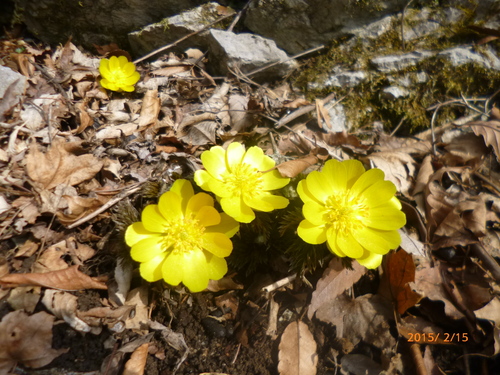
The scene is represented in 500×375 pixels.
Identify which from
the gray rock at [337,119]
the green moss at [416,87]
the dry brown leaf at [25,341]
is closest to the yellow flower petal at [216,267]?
the dry brown leaf at [25,341]

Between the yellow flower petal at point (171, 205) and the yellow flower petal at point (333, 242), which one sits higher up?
the yellow flower petal at point (171, 205)

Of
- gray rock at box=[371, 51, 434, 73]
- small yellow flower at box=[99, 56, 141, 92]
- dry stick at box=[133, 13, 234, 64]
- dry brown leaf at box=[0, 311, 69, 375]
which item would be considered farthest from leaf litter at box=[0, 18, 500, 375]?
dry stick at box=[133, 13, 234, 64]

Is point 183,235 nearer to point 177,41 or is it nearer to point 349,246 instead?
point 349,246

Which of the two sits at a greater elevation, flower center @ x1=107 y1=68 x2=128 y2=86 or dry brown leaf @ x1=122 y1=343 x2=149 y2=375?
flower center @ x1=107 y1=68 x2=128 y2=86

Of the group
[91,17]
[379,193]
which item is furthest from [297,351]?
[91,17]

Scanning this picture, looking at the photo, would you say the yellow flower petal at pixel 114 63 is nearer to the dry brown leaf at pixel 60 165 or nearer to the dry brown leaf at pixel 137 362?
the dry brown leaf at pixel 60 165

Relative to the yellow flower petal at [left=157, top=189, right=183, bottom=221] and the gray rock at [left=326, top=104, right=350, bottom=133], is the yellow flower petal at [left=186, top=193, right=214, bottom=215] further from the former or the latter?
the gray rock at [left=326, top=104, right=350, bottom=133]
